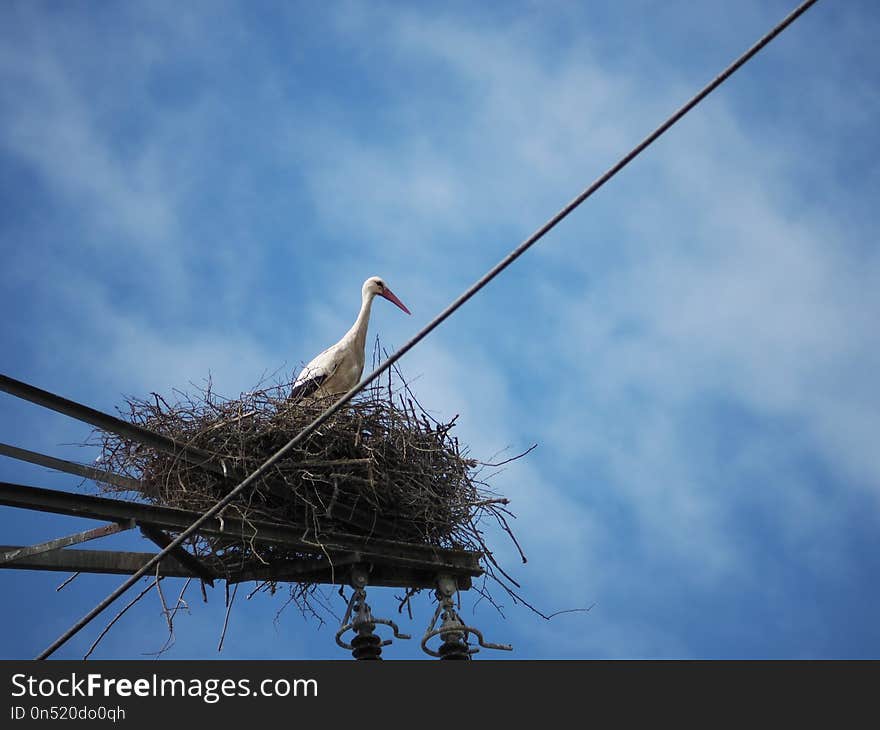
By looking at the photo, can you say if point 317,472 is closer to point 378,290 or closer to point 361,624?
point 361,624

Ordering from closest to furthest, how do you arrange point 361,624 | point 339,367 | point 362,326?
point 361,624, point 339,367, point 362,326

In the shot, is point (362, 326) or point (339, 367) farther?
point (362, 326)

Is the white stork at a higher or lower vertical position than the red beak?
lower

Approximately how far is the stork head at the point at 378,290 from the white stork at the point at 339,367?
1.11 feet

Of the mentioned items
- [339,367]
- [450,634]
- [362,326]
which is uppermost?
[362,326]

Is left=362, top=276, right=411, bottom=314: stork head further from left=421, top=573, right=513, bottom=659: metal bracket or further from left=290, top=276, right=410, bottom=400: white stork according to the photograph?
left=421, top=573, right=513, bottom=659: metal bracket

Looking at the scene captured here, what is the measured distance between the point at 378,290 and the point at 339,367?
47.7 inches

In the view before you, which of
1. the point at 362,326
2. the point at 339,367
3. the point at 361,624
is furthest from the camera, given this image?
the point at 362,326

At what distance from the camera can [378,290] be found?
32.9 feet

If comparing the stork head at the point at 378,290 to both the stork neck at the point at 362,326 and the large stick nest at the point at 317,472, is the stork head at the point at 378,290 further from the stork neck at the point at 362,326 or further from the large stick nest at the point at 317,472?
the large stick nest at the point at 317,472

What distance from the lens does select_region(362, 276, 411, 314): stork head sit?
9.89m

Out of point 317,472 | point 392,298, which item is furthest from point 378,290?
point 317,472

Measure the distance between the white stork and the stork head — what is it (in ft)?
1.11

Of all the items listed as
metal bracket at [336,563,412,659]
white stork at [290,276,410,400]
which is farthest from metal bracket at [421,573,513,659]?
white stork at [290,276,410,400]
